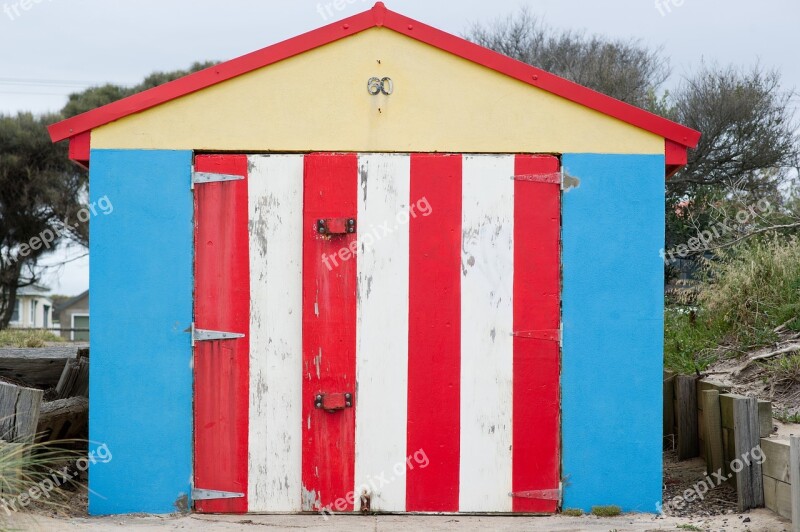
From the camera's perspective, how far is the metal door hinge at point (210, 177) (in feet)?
19.6

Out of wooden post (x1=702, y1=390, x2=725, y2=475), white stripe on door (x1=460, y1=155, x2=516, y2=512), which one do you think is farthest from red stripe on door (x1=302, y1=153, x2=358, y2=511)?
wooden post (x1=702, y1=390, x2=725, y2=475)

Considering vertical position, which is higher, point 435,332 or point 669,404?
point 435,332

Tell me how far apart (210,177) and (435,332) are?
73.1 inches

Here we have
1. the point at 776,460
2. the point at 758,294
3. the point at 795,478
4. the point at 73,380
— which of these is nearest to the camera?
the point at 795,478

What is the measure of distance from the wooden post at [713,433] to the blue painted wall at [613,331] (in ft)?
2.69

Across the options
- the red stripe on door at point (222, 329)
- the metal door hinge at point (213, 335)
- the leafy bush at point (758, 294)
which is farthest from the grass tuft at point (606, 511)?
the leafy bush at point (758, 294)

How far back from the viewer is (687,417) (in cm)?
737

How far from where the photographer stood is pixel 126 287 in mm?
5992

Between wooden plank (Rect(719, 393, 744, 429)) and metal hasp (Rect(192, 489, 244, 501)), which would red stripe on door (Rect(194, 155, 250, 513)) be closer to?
metal hasp (Rect(192, 489, 244, 501))

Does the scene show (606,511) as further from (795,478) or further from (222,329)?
(222,329)

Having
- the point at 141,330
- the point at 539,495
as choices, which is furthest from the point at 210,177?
the point at 539,495

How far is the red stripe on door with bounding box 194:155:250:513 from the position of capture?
19.5ft

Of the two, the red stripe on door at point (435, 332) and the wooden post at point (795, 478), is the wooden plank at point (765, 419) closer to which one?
the wooden post at point (795, 478)

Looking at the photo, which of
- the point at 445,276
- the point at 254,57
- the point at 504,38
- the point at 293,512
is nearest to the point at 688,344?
the point at 445,276
